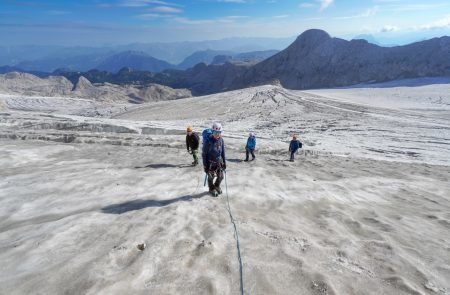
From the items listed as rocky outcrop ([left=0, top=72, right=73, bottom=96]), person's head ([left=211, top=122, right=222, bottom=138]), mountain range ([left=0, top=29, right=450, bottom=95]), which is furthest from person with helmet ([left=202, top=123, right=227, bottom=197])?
rocky outcrop ([left=0, top=72, right=73, bottom=96])

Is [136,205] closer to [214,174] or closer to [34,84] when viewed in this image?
[214,174]

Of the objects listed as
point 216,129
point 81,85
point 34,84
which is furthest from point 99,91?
point 216,129

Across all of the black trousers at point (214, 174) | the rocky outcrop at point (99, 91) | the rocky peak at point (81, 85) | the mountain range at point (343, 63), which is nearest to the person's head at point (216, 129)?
the black trousers at point (214, 174)

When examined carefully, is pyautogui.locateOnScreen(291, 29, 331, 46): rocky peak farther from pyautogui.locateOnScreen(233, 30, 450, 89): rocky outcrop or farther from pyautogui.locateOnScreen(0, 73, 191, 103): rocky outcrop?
pyautogui.locateOnScreen(0, 73, 191, 103): rocky outcrop

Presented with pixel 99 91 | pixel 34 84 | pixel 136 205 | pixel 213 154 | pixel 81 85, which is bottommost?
pixel 99 91

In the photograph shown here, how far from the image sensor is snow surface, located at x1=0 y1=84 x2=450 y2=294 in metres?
5.72

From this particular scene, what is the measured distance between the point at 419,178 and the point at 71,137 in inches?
810

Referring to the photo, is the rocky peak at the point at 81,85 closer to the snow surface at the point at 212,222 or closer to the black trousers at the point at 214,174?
the snow surface at the point at 212,222

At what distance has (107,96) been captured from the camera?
131 meters

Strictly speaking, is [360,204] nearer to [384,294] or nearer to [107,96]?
[384,294]

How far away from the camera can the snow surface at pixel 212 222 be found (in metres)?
5.72

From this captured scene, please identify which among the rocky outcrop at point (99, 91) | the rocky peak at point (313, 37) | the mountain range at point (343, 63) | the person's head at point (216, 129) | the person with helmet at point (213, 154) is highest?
the rocky peak at point (313, 37)

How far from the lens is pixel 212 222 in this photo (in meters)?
8.06

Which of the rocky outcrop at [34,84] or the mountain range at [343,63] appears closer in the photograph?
the mountain range at [343,63]
